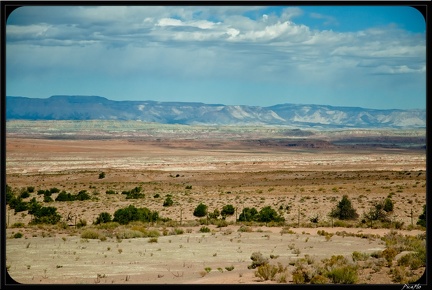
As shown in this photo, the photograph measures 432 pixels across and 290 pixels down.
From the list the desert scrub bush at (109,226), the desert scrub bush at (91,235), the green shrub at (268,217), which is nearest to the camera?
the desert scrub bush at (91,235)

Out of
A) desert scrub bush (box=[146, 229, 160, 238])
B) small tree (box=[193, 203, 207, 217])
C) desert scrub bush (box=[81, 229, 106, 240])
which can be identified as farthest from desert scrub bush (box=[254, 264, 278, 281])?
small tree (box=[193, 203, 207, 217])

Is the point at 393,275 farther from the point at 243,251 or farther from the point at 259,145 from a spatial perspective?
the point at 259,145

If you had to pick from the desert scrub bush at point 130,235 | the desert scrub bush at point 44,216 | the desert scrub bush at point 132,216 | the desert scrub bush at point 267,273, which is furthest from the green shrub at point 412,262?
the desert scrub bush at point 44,216

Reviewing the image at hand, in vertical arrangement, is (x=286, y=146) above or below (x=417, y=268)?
below

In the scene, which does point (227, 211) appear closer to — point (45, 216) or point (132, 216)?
point (132, 216)

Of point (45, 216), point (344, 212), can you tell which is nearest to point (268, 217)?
point (344, 212)

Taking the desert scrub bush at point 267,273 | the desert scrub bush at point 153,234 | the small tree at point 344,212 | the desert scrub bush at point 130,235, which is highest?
the desert scrub bush at point 267,273

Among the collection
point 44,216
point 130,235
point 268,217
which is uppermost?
point 130,235

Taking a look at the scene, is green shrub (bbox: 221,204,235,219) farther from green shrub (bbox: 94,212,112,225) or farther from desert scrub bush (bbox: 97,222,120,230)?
desert scrub bush (bbox: 97,222,120,230)

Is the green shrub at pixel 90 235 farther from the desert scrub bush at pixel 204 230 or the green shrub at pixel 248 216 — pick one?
the green shrub at pixel 248 216

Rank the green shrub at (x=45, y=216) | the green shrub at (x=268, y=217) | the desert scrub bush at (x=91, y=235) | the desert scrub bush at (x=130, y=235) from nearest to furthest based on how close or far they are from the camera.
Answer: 1. the desert scrub bush at (x=91, y=235)
2. the desert scrub bush at (x=130, y=235)
3. the green shrub at (x=45, y=216)
4. the green shrub at (x=268, y=217)

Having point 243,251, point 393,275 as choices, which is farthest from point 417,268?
point 243,251
